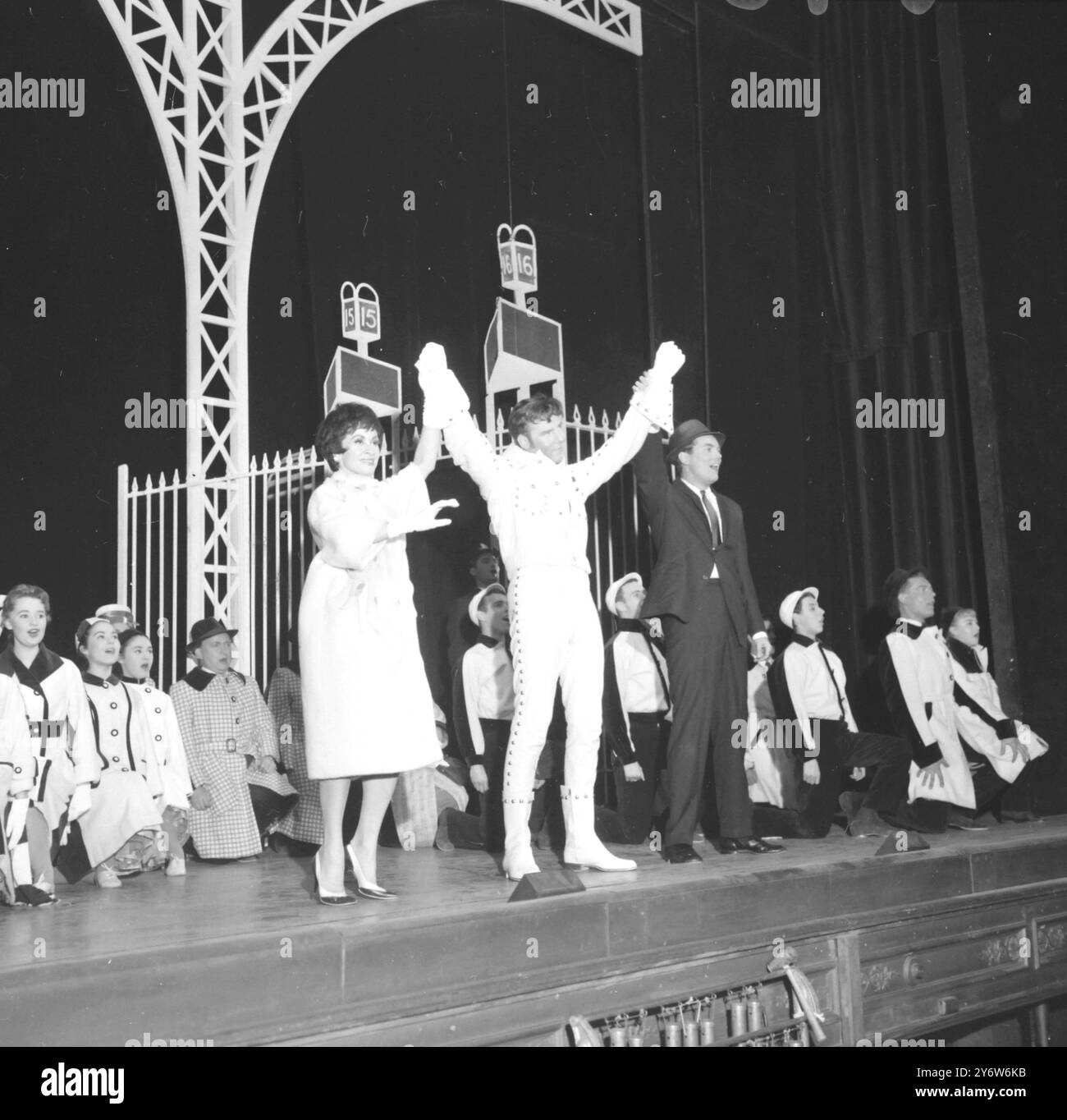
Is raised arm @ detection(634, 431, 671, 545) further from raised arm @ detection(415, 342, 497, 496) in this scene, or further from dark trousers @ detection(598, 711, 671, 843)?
dark trousers @ detection(598, 711, 671, 843)

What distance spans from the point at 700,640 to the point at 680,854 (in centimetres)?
71

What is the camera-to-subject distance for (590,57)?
9266 millimetres

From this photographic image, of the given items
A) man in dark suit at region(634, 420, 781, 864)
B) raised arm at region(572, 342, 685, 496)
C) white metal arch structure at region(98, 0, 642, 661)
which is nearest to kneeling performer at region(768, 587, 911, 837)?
man in dark suit at region(634, 420, 781, 864)

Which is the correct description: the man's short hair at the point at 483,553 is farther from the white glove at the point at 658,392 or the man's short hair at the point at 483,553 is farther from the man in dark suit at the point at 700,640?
the white glove at the point at 658,392

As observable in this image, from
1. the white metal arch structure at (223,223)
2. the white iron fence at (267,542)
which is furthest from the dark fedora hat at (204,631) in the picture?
the white metal arch structure at (223,223)

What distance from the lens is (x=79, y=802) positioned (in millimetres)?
4668

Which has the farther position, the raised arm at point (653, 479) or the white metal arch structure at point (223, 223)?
the white metal arch structure at point (223, 223)

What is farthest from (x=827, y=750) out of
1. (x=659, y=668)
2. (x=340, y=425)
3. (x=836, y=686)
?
(x=340, y=425)

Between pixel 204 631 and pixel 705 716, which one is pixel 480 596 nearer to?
pixel 204 631

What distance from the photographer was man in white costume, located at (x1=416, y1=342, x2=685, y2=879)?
396 centimetres

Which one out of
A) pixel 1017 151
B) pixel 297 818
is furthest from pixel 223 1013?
pixel 1017 151

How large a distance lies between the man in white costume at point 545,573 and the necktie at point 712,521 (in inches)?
27.0

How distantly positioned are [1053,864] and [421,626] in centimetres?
356

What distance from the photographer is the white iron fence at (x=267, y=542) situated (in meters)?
7.10
